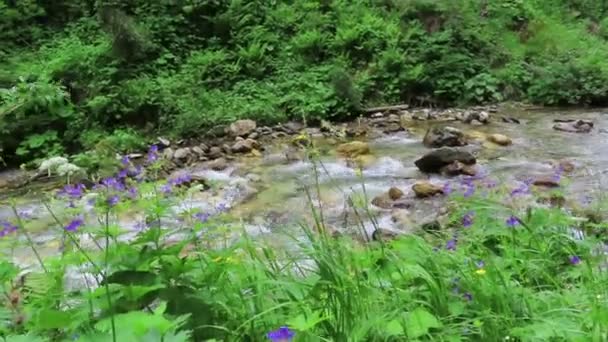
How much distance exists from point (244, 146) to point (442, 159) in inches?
115

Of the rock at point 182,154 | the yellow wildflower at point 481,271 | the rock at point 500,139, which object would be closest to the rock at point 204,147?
the rock at point 182,154

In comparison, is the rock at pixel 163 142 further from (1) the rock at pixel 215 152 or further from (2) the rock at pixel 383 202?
(2) the rock at pixel 383 202

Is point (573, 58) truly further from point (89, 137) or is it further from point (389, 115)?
point (89, 137)

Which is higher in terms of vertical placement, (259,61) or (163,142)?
(259,61)

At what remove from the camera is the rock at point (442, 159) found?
7.52 meters

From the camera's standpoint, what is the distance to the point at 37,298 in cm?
217

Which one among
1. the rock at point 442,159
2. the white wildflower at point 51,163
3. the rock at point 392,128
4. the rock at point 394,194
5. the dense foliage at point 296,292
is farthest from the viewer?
the rock at point 392,128

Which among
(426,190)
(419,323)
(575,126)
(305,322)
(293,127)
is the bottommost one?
(293,127)

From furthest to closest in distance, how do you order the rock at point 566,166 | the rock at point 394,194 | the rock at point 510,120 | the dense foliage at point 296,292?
the rock at point 510,120 < the rock at point 566,166 < the rock at point 394,194 < the dense foliage at point 296,292

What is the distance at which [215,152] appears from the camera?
9188 millimetres

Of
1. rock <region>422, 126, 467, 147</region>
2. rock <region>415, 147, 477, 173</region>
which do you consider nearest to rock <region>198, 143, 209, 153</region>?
rock <region>422, 126, 467, 147</region>

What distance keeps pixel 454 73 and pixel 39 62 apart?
717cm

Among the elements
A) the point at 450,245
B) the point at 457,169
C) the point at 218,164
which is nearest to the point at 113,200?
the point at 450,245

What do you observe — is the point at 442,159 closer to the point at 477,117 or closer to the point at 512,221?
the point at 477,117
